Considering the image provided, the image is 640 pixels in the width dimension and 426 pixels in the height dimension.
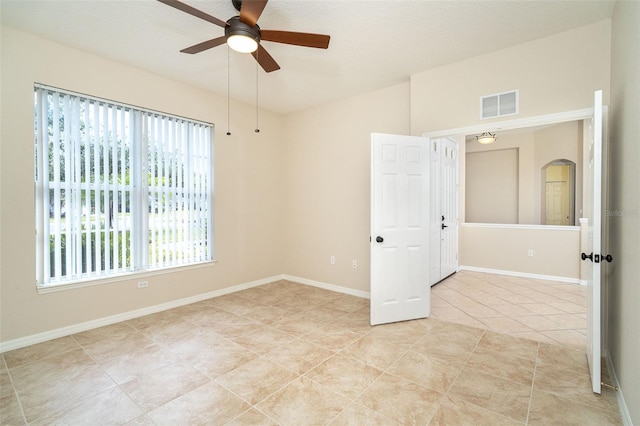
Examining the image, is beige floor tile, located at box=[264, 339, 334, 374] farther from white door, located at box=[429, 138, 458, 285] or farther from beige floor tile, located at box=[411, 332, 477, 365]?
white door, located at box=[429, 138, 458, 285]

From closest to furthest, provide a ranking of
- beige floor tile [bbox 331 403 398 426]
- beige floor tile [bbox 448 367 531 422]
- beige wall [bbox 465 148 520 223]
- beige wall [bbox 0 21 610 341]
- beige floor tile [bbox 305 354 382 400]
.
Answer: beige floor tile [bbox 331 403 398 426] < beige floor tile [bbox 448 367 531 422] < beige floor tile [bbox 305 354 382 400] < beige wall [bbox 0 21 610 341] < beige wall [bbox 465 148 520 223]

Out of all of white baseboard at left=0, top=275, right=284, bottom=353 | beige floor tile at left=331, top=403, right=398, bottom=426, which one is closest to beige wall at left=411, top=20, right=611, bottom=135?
beige floor tile at left=331, top=403, right=398, bottom=426

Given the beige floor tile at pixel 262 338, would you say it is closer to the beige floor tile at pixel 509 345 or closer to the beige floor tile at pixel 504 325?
the beige floor tile at pixel 509 345

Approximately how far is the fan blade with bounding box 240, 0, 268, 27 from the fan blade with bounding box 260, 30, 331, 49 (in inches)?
4.8

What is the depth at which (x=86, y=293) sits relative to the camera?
3318mm

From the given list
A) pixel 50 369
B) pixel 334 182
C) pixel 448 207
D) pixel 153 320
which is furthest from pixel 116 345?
pixel 448 207

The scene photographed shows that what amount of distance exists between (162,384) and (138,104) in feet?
10.3

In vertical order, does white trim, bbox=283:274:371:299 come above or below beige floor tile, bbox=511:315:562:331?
above

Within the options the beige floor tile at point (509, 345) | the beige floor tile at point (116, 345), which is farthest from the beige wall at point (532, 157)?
the beige floor tile at point (116, 345)

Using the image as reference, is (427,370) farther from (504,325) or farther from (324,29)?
(324,29)

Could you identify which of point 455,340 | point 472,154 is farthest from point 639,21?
point 472,154

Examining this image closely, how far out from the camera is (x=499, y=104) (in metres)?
3.21

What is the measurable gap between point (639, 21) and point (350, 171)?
10.8 ft

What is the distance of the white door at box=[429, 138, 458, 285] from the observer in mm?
4914
